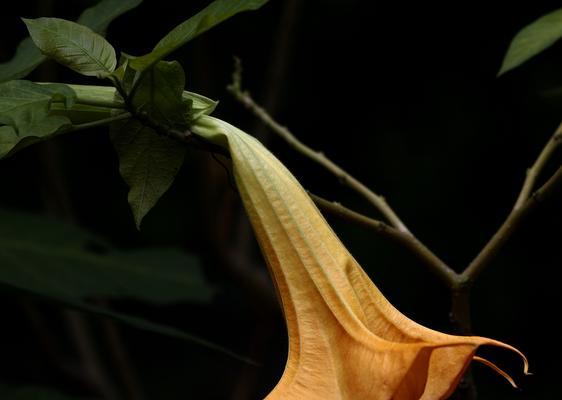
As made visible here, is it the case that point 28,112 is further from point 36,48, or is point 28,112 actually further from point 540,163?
point 540,163

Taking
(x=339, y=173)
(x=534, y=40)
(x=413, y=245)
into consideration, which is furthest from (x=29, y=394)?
(x=534, y=40)

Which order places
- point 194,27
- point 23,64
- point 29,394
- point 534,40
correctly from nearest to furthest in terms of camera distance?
point 194,27, point 23,64, point 534,40, point 29,394

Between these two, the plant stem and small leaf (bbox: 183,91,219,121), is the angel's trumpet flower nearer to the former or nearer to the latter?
small leaf (bbox: 183,91,219,121)

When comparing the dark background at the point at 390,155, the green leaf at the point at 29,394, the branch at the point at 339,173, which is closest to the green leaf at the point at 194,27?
the branch at the point at 339,173

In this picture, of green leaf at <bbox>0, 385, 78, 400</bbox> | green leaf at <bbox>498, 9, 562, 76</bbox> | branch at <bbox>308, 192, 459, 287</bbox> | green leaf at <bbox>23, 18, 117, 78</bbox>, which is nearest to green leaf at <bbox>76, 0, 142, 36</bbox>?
green leaf at <bbox>23, 18, 117, 78</bbox>

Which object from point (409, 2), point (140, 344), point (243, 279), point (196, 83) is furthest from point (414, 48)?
point (140, 344)

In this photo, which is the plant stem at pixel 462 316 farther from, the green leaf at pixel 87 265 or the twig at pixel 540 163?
the green leaf at pixel 87 265
